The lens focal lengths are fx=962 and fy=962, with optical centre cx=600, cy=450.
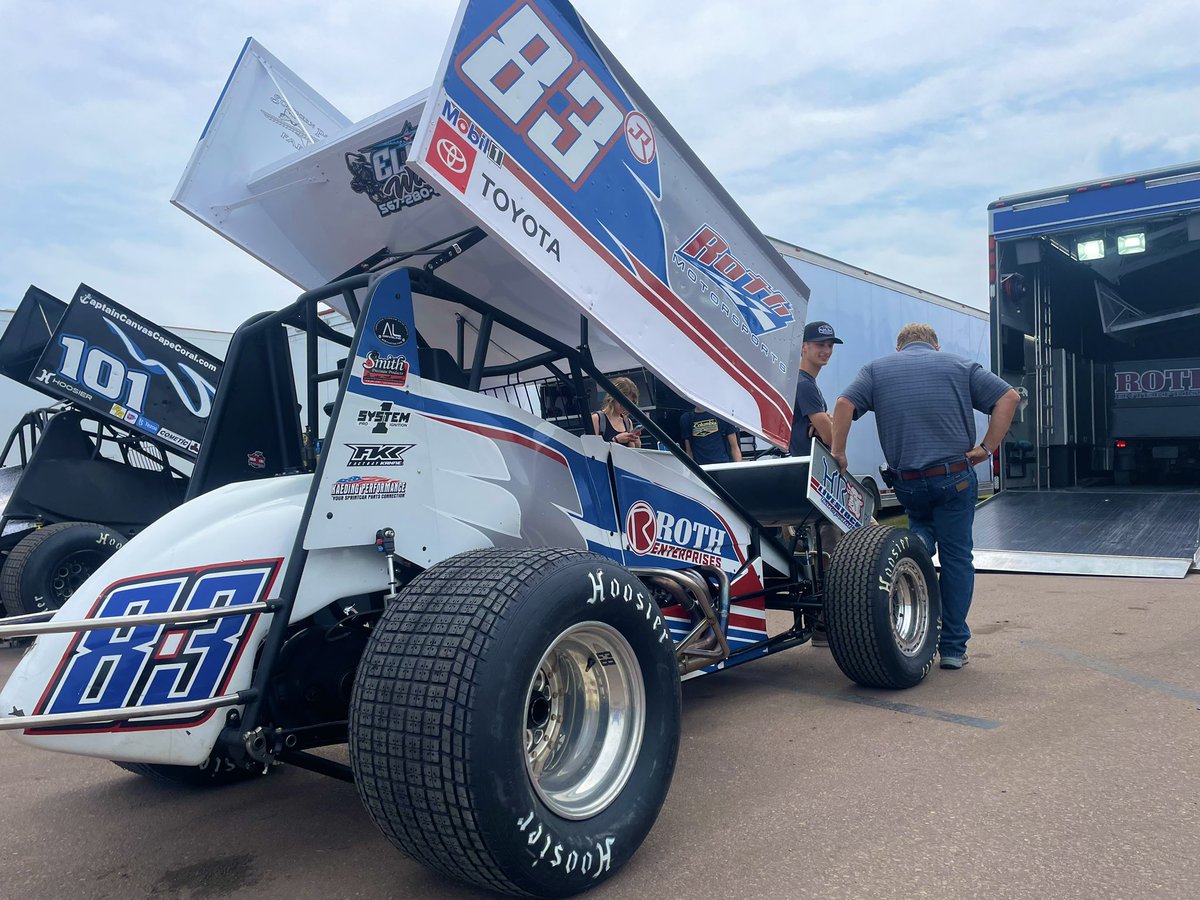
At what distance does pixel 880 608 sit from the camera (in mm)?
4336

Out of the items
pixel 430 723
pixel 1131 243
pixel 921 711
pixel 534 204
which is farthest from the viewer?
pixel 1131 243

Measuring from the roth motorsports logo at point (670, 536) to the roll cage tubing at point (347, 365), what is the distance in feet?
0.67

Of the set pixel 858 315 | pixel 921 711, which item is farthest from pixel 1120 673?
pixel 858 315

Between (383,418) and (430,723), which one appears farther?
(383,418)

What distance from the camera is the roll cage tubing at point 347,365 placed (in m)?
2.50

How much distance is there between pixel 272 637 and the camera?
98.4 inches

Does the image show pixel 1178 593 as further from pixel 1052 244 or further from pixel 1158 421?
pixel 1158 421

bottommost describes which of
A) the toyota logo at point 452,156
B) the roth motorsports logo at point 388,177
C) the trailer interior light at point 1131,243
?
the toyota logo at point 452,156

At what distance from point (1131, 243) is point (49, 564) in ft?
32.5

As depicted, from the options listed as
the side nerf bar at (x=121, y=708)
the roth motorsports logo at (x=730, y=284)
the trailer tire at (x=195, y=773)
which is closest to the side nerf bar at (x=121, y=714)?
the side nerf bar at (x=121, y=708)

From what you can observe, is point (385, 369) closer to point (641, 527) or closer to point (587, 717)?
point (587, 717)

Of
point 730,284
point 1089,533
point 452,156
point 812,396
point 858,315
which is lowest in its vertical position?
point 1089,533

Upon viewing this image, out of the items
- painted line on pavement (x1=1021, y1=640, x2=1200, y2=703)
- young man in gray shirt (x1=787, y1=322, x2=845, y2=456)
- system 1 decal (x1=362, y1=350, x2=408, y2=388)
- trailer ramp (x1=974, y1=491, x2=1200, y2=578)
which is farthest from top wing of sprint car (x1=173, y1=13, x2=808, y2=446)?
trailer ramp (x1=974, y1=491, x2=1200, y2=578)

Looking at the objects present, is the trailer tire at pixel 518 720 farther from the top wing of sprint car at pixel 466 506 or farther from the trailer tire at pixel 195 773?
the trailer tire at pixel 195 773
